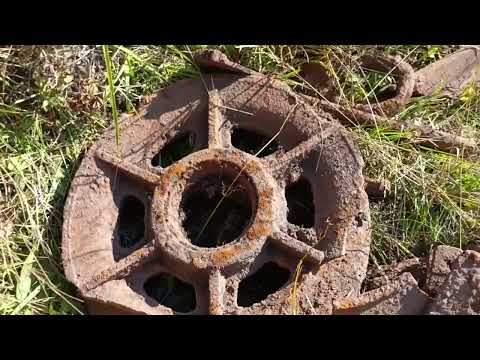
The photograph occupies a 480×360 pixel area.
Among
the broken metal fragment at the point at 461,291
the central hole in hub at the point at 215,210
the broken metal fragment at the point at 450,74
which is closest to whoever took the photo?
the broken metal fragment at the point at 461,291

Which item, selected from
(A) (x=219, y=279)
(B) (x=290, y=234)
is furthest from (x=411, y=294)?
(A) (x=219, y=279)

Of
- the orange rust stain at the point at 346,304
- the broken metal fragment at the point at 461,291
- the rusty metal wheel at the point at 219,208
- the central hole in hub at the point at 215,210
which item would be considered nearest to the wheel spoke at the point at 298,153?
the rusty metal wheel at the point at 219,208

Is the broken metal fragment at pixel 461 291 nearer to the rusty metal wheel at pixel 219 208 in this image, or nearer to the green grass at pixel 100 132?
the rusty metal wheel at pixel 219 208

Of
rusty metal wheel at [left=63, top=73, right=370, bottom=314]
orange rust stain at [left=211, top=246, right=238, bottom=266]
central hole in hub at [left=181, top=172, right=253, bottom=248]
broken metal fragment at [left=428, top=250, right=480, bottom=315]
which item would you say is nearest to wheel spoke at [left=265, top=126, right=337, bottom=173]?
rusty metal wheel at [left=63, top=73, right=370, bottom=314]

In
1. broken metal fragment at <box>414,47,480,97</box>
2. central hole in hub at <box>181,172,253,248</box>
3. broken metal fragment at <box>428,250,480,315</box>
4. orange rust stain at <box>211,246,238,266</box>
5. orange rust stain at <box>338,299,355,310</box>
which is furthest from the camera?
broken metal fragment at <box>414,47,480,97</box>

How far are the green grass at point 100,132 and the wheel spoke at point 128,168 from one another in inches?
8.1

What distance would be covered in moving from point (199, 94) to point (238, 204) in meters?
0.53

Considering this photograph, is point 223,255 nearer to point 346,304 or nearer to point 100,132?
point 346,304

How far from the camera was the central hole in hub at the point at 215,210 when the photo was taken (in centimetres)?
281

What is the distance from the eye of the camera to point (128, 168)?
2.82 metres

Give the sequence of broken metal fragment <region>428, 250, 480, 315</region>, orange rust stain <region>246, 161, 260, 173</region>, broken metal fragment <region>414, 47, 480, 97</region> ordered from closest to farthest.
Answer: broken metal fragment <region>428, 250, 480, 315</region>
orange rust stain <region>246, 161, 260, 173</region>
broken metal fragment <region>414, 47, 480, 97</region>

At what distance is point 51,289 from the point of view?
2.75m

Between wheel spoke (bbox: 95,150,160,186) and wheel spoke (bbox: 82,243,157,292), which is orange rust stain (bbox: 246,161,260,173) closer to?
wheel spoke (bbox: 95,150,160,186)

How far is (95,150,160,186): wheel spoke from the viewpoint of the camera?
2.79m
